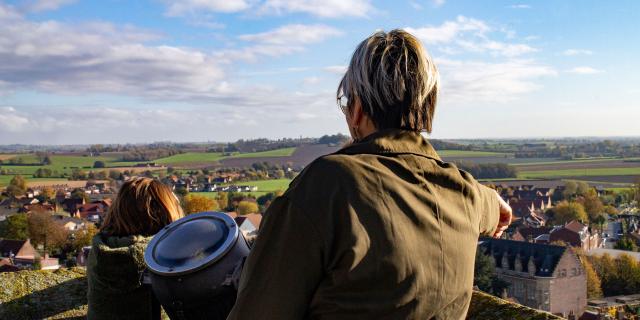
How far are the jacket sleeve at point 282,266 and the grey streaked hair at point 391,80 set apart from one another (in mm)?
479

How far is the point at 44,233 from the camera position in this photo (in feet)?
166

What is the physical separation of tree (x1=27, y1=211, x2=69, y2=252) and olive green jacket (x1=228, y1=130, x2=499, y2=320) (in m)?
54.0

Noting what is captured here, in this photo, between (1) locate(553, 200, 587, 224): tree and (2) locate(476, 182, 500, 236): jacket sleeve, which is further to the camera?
(1) locate(553, 200, 587, 224): tree

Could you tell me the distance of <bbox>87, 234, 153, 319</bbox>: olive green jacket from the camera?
3311 mm

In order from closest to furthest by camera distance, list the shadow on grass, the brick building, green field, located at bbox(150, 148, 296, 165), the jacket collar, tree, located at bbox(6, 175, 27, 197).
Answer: the jacket collar → the shadow on grass → the brick building → tree, located at bbox(6, 175, 27, 197) → green field, located at bbox(150, 148, 296, 165)

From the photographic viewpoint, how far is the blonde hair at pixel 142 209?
338 centimetres

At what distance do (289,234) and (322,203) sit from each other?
12cm

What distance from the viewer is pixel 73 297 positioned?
449cm

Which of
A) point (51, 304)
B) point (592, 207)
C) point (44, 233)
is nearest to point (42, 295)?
point (51, 304)

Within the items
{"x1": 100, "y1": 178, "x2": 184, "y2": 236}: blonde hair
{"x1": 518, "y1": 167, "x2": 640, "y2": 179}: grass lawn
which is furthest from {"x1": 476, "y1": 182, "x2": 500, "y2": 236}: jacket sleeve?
{"x1": 518, "y1": 167, "x2": 640, "y2": 179}: grass lawn

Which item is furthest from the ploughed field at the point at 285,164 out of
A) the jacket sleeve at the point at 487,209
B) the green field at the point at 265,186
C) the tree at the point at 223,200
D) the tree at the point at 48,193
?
the jacket sleeve at the point at 487,209

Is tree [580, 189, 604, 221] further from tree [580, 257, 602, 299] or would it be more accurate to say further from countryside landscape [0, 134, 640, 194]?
tree [580, 257, 602, 299]

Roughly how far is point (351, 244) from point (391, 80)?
0.56 m

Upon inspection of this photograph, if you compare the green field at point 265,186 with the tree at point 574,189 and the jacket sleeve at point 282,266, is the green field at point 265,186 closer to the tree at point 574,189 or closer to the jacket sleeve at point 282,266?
the tree at point 574,189
